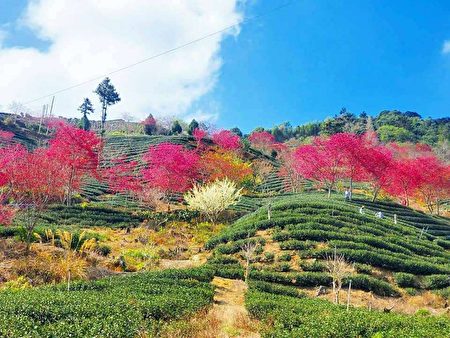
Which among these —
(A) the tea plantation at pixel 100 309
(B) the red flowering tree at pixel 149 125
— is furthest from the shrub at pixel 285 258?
(B) the red flowering tree at pixel 149 125

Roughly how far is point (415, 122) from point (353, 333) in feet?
383

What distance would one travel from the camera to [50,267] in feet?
55.5

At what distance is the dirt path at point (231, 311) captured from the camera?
11.0m

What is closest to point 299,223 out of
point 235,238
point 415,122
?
point 235,238

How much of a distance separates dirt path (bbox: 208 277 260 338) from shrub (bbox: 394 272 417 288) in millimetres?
8730

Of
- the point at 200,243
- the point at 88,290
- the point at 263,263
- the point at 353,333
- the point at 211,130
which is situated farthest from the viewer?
the point at 211,130

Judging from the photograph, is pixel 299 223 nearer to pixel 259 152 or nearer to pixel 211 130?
pixel 259 152

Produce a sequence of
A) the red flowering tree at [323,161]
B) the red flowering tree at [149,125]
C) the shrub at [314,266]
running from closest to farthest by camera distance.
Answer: the shrub at [314,266] < the red flowering tree at [323,161] < the red flowering tree at [149,125]

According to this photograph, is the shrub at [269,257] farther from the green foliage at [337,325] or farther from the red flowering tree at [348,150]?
the red flowering tree at [348,150]

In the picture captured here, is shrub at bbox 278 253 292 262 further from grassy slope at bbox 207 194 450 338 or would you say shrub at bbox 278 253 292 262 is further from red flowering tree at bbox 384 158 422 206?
red flowering tree at bbox 384 158 422 206

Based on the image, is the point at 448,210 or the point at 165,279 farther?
the point at 448,210

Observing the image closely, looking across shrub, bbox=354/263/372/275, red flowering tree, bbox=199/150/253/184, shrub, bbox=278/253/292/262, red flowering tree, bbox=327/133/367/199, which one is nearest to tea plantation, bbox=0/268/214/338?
shrub, bbox=278/253/292/262

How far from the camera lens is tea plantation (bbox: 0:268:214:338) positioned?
8.54 metres

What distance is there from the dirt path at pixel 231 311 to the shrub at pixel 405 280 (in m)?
8.73
